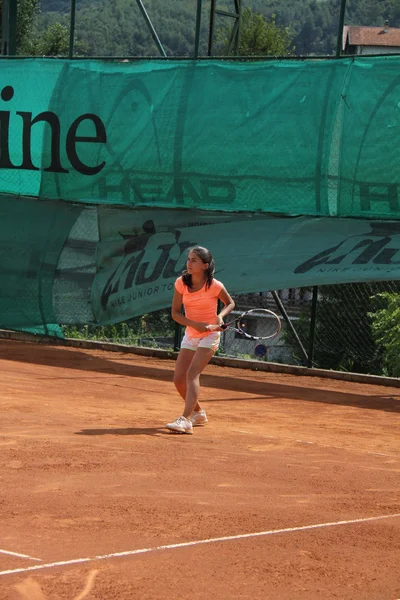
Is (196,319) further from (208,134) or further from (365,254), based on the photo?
(208,134)

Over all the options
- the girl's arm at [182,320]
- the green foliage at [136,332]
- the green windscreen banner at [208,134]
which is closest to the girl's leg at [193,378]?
the girl's arm at [182,320]

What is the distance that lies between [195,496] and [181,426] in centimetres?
240

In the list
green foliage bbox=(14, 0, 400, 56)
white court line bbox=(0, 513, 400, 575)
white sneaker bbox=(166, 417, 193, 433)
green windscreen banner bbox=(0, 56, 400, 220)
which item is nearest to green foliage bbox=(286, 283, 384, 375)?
green windscreen banner bbox=(0, 56, 400, 220)

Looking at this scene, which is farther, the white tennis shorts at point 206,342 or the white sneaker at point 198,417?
the white sneaker at point 198,417

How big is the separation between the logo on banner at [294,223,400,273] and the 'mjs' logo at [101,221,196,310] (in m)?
1.92

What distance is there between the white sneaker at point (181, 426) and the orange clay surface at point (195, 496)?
16 cm

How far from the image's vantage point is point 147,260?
50.6ft

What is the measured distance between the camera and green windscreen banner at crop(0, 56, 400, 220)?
542 inches

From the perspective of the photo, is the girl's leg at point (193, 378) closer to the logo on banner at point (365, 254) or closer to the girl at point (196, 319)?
the girl at point (196, 319)

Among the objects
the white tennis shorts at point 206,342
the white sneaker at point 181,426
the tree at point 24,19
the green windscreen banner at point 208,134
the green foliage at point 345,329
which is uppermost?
the tree at point 24,19

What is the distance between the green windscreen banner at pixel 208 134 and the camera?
542 inches

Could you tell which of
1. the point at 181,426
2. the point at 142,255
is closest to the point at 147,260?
the point at 142,255

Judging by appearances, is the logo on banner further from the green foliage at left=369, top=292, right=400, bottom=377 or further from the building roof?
the building roof

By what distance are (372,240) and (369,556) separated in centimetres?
794
